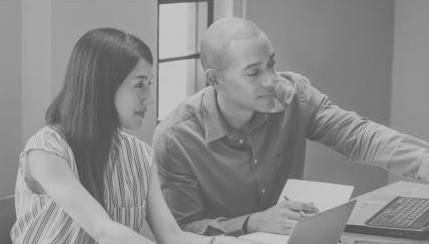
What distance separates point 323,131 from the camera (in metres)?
2.96

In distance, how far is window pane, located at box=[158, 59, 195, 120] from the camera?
152 inches

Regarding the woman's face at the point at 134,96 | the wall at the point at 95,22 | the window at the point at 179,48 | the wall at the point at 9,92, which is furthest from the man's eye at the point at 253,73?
the window at the point at 179,48

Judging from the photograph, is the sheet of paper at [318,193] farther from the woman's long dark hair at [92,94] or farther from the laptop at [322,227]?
the woman's long dark hair at [92,94]

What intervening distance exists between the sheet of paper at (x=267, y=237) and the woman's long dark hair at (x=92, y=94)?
0.45 meters

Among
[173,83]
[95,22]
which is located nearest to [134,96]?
[95,22]

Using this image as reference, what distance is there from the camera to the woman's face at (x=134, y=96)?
214 centimetres

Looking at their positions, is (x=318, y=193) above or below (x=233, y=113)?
below

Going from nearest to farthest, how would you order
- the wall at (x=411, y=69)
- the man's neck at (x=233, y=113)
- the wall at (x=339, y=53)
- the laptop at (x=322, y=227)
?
the laptop at (x=322, y=227), the man's neck at (x=233, y=113), the wall at (x=339, y=53), the wall at (x=411, y=69)

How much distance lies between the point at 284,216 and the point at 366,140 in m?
0.59

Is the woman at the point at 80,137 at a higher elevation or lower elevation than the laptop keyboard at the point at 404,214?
higher

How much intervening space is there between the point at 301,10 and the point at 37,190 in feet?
8.79

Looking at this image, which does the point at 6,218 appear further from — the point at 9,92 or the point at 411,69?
the point at 411,69

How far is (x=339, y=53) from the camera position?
4.88 meters

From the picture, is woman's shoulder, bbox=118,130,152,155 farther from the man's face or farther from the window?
the window
